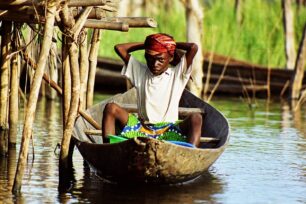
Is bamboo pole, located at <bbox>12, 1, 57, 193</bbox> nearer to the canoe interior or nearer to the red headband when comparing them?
the canoe interior

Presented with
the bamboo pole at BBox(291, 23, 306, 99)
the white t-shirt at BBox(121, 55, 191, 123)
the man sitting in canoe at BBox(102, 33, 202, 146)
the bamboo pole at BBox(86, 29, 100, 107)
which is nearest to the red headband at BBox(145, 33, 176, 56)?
the man sitting in canoe at BBox(102, 33, 202, 146)

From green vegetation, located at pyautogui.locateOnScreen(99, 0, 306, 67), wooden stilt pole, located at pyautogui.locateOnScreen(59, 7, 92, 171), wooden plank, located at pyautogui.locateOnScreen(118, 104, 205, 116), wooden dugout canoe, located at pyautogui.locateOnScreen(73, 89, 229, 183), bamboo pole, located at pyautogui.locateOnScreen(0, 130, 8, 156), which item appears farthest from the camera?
green vegetation, located at pyautogui.locateOnScreen(99, 0, 306, 67)

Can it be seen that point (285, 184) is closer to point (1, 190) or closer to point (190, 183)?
point (190, 183)

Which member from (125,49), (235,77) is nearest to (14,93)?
(125,49)

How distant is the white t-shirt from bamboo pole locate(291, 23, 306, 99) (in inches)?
301

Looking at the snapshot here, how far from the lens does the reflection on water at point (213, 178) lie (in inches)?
324

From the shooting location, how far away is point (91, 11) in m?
9.26

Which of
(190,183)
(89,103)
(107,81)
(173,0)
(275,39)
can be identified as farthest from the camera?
(173,0)

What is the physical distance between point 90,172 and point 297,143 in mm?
3380

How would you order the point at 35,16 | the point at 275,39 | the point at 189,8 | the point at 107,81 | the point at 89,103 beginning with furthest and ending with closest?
the point at 275,39 < the point at 107,81 < the point at 189,8 < the point at 89,103 < the point at 35,16

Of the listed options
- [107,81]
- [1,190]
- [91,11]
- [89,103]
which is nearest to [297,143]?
[89,103]

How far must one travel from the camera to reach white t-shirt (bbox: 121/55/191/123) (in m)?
9.23

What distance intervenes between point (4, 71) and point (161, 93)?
1.72 m

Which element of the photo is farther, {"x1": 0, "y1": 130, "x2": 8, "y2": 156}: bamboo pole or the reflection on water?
{"x1": 0, "y1": 130, "x2": 8, "y2": 156}: bamboo pole
